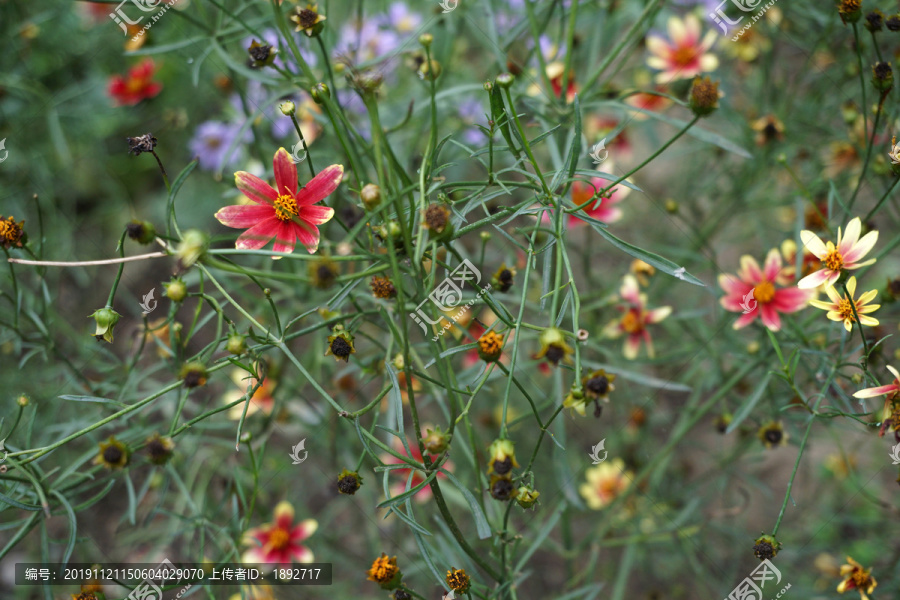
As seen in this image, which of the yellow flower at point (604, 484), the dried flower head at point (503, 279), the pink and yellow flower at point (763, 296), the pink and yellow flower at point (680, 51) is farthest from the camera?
the yellow flower at point (604, 484)

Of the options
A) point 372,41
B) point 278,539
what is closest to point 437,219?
point 278,539

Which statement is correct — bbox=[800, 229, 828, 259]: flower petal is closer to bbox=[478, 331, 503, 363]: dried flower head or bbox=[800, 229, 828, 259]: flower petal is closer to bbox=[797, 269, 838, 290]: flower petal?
bbox=[797, 269, 838, 290]: flower petal

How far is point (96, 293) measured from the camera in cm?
232

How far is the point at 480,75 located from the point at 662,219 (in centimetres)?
81

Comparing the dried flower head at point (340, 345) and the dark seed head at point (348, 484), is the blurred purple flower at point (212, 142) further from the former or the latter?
the dark seed head at point (348, 484)

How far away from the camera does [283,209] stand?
997 mm

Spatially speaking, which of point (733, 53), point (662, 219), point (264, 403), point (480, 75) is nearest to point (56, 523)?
point (264, 403)

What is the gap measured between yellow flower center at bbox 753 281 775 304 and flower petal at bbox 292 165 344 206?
803 millimetres

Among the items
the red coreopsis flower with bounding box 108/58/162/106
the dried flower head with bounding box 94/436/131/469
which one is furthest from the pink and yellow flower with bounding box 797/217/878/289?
the red coreopsis flower with bounding box 108/58/162/106

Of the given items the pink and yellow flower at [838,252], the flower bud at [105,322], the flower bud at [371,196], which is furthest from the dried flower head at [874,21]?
the flower bud at [105,322]

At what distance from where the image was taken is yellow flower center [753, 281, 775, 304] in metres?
1.18

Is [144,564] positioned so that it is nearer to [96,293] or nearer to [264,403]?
[264,403]

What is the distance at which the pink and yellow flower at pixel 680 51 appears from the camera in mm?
1548

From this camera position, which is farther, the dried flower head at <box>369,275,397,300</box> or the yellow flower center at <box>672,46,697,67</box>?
the yellow flower center at <box>672,46,697,67</box>
